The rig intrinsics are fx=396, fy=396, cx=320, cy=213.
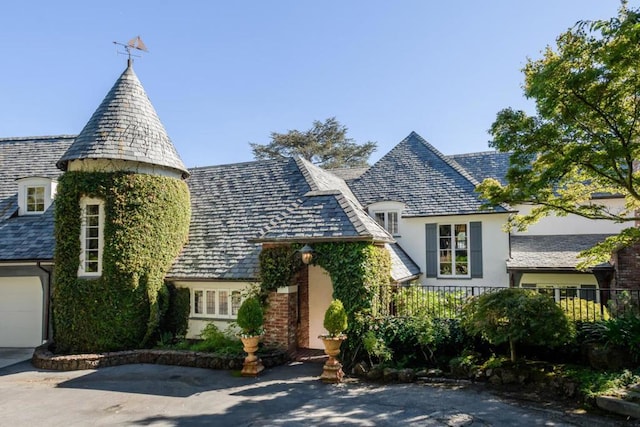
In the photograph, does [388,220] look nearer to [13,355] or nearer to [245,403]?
[245,403]

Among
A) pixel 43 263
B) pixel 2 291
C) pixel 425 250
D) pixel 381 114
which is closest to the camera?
pixel 43 263

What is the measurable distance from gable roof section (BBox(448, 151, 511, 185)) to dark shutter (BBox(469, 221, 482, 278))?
13.3ft

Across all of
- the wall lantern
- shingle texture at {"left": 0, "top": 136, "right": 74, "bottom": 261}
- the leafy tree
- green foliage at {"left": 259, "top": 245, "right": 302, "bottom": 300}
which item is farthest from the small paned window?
the leafy tree

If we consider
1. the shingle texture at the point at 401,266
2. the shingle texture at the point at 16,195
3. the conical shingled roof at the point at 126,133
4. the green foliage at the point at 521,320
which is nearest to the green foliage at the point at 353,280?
the shingle texture at the point at 401,266

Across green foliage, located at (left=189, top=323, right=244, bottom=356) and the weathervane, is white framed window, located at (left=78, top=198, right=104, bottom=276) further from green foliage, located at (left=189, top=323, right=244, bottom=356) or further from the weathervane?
the weathervane

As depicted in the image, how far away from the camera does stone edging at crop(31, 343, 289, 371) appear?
10.2 metres

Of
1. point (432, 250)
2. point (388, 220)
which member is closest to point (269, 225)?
point (388, 220)

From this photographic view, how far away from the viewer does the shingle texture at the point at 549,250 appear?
46.2 feet

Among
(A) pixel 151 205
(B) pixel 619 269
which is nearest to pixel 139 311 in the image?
(A) pixel 151 205

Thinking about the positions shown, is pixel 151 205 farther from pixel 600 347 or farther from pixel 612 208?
pixel 612 208

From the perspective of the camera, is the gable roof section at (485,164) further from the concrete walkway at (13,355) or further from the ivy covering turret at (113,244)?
→ the concrete walkway at (13,355)

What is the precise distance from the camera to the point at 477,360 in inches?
356

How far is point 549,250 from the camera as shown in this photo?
15.6 metres

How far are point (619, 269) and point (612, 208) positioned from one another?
19.6 ft
